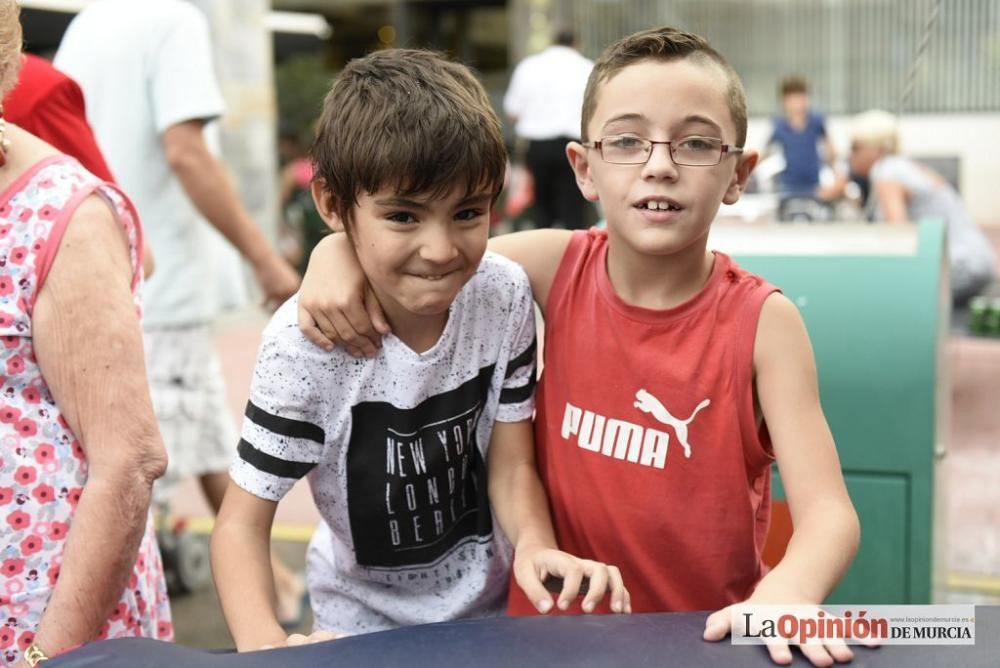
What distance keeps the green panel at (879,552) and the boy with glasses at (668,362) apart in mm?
671

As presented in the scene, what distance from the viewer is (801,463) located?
1489 millimetres

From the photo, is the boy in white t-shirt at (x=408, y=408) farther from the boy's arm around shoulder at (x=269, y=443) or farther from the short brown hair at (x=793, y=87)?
the short brown hair at (x=793, y=87)

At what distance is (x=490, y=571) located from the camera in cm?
175

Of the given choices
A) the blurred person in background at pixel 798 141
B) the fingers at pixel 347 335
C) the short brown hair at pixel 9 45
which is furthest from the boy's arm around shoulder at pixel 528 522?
the blurred person in background at pixel 798 141

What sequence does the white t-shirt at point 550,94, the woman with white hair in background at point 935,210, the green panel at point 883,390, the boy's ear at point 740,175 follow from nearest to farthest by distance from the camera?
the boy's ear at point 740,175
the green panel at point 883,390
the woman with white hair in background at point 935,210
the white t-shirt at point 550,94

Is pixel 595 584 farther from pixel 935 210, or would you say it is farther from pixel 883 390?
pixel 935 210

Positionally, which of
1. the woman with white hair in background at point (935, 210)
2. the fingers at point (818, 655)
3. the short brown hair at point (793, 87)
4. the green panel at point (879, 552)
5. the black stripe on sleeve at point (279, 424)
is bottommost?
the woman with white hair in background at point (935, 210)

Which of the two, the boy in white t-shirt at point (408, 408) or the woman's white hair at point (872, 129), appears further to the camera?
the woman's white hair at point (872, 129)

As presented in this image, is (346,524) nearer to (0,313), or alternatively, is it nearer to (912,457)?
(0,313)

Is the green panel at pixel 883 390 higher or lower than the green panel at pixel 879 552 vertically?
higher

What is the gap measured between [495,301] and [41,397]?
0.63 metres

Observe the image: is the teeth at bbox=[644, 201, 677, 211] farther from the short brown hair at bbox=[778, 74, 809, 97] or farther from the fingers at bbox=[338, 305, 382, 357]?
the short brown hair at bbox=[778, 74, 809, 97]

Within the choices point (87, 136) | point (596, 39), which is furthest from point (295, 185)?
point (87, 136)

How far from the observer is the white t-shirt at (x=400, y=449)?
155 cm
